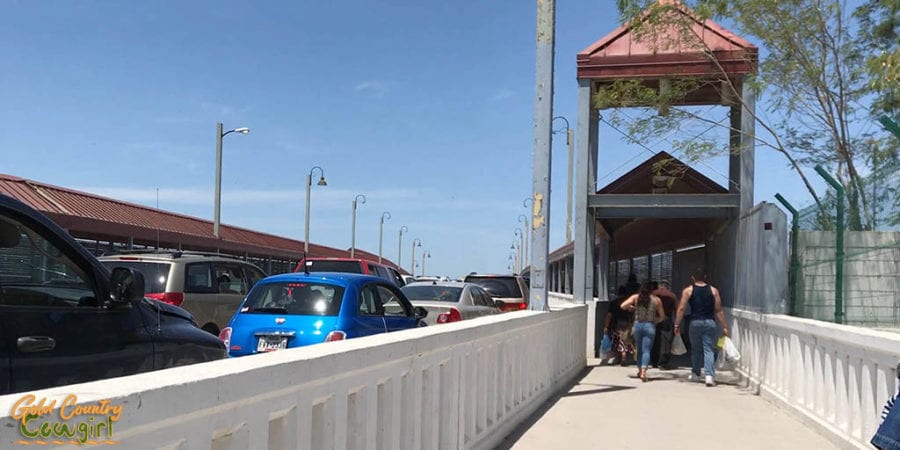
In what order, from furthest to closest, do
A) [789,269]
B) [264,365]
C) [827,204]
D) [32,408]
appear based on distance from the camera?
[789,269]
[827,204]
[264,365]
[32,408]

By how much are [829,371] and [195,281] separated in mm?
8260

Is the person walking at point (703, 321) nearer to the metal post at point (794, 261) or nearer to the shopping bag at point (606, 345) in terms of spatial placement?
the metal post at point (794, 261)

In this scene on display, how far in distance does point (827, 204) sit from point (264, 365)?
345 inches

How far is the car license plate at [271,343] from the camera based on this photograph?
326 inches

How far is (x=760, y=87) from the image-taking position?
14086 millimetres

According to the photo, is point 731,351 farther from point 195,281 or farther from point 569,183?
point 569,183

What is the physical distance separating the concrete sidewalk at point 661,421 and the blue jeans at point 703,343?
1.17 ft

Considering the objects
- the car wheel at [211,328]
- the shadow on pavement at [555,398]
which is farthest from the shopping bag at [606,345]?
the car wheel at [211,328]

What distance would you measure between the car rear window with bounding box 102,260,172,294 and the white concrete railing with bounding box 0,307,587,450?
5439mm

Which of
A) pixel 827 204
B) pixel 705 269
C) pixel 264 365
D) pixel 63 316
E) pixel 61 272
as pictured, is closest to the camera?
pixel 264 365

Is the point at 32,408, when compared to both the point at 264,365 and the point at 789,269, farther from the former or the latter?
the point at 789,269

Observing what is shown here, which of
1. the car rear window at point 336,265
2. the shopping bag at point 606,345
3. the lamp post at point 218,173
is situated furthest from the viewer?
the lamp post at point 218,173

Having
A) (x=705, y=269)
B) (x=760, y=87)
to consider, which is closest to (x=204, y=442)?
(x=760, y=87)

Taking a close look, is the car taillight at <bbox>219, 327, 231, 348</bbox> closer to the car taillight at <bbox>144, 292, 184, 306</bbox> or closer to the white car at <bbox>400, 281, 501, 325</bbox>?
the car taillight at <bbox>144, 292, 184, 306</bbox>
